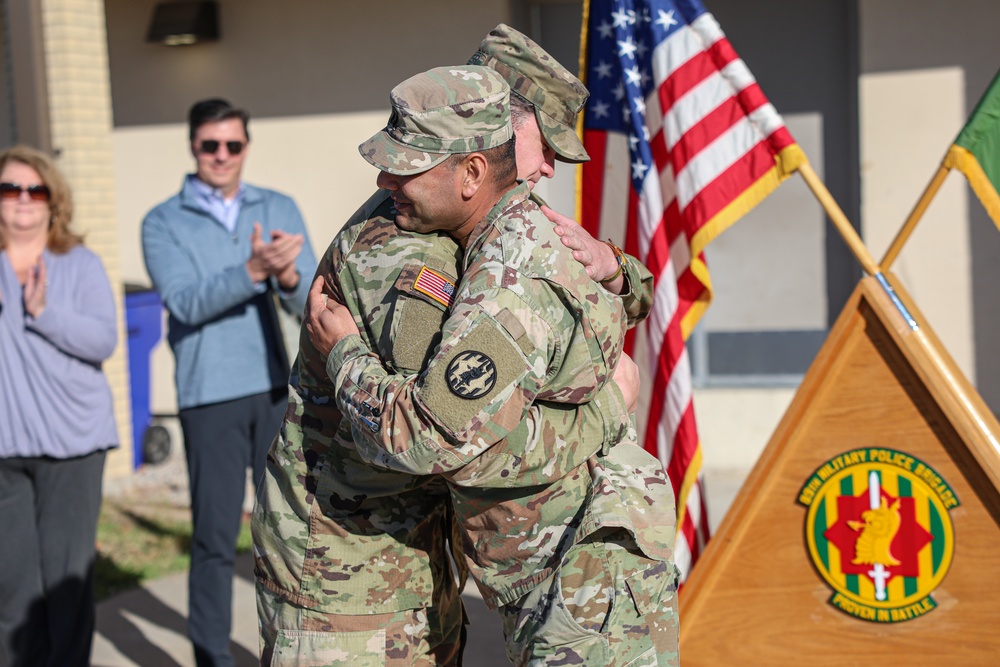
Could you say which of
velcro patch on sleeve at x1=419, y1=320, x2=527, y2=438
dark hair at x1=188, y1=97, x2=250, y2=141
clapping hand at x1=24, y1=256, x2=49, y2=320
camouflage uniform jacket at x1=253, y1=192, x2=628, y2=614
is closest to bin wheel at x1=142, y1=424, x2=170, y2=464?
dark hair at x1=188, y1=97, x2=250, y2=141

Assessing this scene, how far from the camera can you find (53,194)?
13.1 feet

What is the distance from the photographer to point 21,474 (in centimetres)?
389

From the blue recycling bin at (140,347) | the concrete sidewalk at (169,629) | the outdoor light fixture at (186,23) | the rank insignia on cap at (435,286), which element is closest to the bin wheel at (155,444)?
the blue recycling bin at (140,347)

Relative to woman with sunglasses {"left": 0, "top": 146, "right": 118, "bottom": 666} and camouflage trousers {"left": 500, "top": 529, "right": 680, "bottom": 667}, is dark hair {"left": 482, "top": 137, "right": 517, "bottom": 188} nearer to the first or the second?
camouflage trousers {"left": 500, "top": 529, "right": 680, "bottom": 667}

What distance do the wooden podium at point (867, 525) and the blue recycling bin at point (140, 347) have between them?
16.6 feet

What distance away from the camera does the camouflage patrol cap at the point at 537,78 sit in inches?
102

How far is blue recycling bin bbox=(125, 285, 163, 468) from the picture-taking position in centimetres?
771

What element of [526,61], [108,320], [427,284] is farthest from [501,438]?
[108,320]

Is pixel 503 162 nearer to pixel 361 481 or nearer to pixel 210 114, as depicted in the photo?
pixel 361 481

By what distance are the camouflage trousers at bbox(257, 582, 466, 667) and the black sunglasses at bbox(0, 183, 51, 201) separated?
6.50 ft

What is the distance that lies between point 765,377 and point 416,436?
214 inches

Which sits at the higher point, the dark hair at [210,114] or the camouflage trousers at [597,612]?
the dark hair at [210,114]

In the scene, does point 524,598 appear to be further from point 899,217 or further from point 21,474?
point 899,217

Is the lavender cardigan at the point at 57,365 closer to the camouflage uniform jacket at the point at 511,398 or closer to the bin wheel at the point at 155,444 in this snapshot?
the camouflage uniform jacket at the point at 511,398
